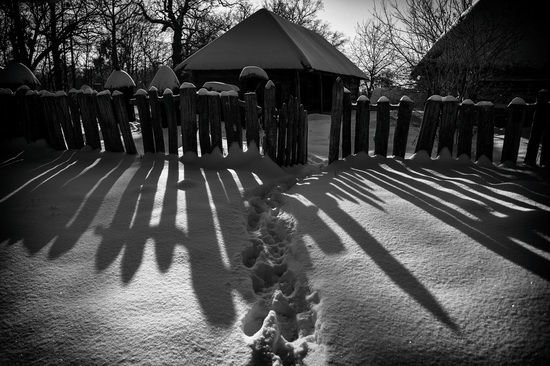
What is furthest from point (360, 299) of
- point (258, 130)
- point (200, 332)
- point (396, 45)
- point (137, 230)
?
point (396, 45)

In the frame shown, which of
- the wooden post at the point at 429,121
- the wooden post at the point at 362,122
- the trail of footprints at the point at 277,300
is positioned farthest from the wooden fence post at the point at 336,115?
the trail of footprints at the point at 277,300

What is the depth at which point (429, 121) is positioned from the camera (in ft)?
15.8

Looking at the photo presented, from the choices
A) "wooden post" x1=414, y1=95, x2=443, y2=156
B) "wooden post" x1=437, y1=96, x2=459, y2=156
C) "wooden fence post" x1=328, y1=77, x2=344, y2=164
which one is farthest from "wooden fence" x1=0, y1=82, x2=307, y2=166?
"wooden post" x1=437, y1=96, x2=459, y2=156

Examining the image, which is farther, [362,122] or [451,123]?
[362,122]

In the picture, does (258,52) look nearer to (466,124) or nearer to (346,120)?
(346,120)

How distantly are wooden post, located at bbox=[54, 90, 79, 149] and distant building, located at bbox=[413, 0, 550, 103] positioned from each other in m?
8.68

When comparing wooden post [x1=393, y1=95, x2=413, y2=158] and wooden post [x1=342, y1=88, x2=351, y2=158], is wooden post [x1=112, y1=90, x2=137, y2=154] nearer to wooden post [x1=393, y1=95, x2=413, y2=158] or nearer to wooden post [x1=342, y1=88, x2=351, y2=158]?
wooden post [x1=342, y1=88, x2=351, y2=158]

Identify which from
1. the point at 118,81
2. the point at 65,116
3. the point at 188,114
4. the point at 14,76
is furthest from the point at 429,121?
the point at 14,76

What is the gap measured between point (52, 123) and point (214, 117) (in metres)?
2.89

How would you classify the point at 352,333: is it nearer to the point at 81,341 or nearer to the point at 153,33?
the point at 81,341

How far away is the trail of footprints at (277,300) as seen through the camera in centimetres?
146

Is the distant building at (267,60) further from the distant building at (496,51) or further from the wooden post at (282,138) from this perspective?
the wooden post at (282,138)

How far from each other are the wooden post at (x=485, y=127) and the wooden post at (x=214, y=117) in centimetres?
407

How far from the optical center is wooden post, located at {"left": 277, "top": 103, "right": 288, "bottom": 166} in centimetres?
475
